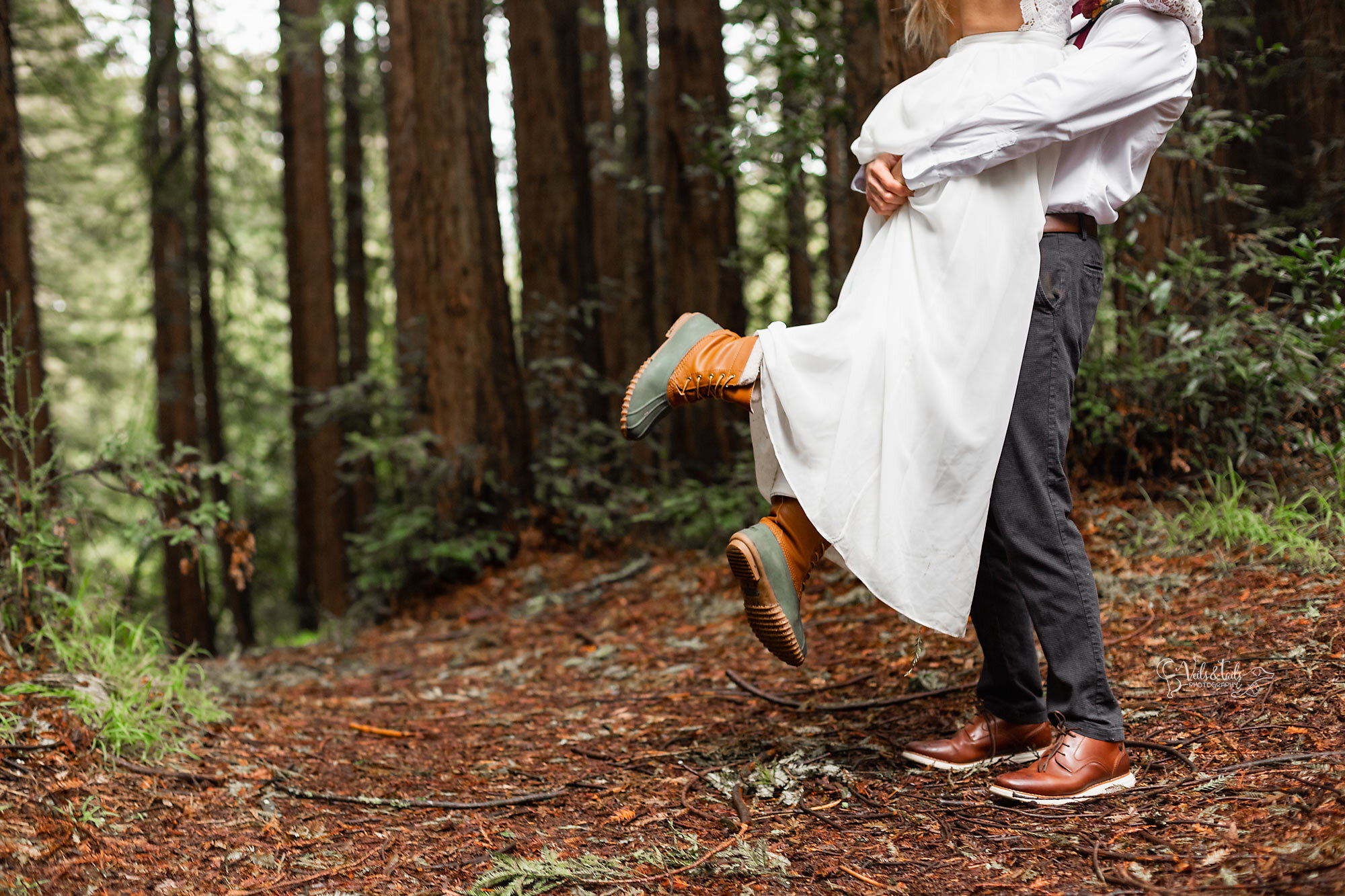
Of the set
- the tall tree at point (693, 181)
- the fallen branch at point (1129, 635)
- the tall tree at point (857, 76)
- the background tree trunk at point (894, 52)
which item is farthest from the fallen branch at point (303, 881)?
the tall tree at point (693, 181)

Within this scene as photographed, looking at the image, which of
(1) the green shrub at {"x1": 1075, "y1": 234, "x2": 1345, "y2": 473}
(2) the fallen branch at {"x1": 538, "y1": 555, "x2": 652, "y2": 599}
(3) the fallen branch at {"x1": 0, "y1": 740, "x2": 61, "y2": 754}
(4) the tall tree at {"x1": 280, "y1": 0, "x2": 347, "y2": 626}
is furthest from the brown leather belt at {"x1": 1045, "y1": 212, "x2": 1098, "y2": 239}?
(4) the tall tree at {"x1": 280, "y1": 0, "x2": 347, "y2": 626}

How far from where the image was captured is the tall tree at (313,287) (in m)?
11.6

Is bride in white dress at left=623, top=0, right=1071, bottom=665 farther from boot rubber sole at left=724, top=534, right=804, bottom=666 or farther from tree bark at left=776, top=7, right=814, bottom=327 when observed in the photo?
tree bark at left=776, top=7, right=814, bottom=327

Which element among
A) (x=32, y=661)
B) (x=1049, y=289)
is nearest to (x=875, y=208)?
(x=1049, y=289)

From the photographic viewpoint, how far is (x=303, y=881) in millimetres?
2188

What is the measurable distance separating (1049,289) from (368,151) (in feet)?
61.7

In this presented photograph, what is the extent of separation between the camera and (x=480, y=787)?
287 centimetres

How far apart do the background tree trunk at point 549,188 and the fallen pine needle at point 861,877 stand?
242 inches

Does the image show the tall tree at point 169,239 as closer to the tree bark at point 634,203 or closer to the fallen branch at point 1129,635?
the tree bark at point 634,203

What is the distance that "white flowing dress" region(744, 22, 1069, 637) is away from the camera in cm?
232

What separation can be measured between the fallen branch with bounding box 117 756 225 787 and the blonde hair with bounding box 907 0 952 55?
9.95ft

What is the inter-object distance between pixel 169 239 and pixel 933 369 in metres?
13.1

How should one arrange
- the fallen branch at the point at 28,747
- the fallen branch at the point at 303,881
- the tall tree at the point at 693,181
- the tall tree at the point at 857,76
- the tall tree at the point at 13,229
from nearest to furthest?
1. the fallen branch at the point at 303,881
2. the fallen branch at the point at 28,747
3. the tall tree at the point at 13,229
4. the tall tree at the point at 857,76
5. the tall tree at the point at 693,181

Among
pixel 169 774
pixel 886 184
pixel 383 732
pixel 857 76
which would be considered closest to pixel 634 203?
pixel 857 76
